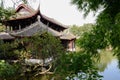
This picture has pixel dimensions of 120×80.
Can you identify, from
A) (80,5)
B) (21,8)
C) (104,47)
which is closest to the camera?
(104,47)

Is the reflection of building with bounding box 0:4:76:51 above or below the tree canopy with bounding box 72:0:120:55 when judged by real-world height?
above

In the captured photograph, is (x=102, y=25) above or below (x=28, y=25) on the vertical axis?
below

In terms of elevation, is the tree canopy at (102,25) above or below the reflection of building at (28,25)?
below

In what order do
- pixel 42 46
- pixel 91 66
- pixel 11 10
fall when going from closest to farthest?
1. pixel 91 66
2. pixel 11 10
3. pixel 42 46

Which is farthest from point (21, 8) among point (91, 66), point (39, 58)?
point (91, 66)

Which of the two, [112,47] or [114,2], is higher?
[114,2]

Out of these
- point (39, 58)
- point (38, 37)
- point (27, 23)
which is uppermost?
point (27, 23)

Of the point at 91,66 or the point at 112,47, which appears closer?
the point at 112,47

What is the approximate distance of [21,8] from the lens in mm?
26984

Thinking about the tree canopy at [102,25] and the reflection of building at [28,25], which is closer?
the tree canopy at [102,25]

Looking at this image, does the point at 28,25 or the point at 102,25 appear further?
the point at 28,25

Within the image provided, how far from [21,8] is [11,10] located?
19315mm

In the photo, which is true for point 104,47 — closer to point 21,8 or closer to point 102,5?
point 102,5

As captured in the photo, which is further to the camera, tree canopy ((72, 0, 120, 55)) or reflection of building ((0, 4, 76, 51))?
reflection of building ((0, 4, 76, 51))
